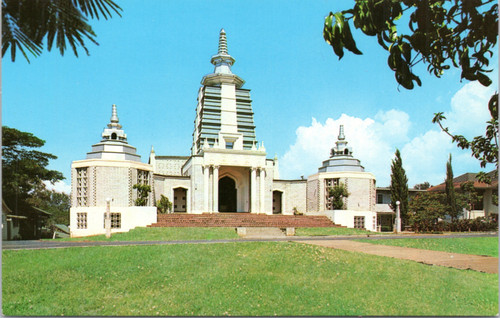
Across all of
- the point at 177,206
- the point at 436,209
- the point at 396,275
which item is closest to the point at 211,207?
the point at 177,206

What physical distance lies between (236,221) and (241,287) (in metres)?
16.9

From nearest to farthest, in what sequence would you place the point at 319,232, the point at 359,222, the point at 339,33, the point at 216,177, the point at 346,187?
the point at 339,33, the point at 319,232, the point at 359,222, the point at 346,187, the point at 216,177

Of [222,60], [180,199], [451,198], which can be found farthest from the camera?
[222,60]

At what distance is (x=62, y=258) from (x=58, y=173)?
42.5ft

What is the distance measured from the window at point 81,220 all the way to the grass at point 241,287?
45.8 feet

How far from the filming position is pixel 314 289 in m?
6.53

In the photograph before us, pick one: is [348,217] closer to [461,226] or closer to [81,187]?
[461,226]

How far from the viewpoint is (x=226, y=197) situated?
3062 centimetres

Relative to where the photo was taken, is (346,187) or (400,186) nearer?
(400,186)

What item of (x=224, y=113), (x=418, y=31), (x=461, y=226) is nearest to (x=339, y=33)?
(x=418, y=31)

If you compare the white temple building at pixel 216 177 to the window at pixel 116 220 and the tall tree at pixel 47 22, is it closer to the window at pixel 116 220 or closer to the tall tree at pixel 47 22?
the window at pixel 116 220

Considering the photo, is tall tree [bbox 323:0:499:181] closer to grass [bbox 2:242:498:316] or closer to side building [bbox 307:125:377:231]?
grass [bbox 2:242:498:316]

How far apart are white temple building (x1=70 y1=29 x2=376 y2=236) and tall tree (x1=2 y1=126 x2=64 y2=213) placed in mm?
2724

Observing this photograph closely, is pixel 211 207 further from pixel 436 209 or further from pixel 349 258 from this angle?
pixel 349 258
